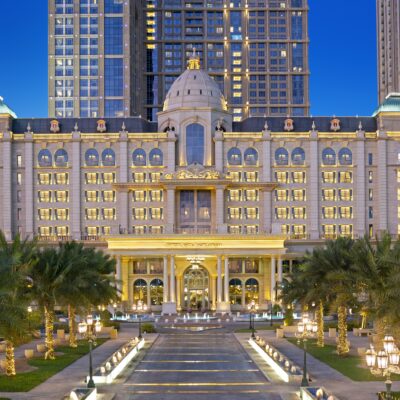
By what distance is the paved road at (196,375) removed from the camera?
45.9 metres

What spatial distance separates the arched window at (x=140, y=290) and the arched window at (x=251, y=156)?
26.4 metres

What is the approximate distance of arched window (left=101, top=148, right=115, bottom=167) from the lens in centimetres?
13762

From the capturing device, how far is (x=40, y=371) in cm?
5603

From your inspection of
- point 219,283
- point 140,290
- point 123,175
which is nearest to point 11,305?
point 219,283

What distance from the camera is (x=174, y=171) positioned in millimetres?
135625

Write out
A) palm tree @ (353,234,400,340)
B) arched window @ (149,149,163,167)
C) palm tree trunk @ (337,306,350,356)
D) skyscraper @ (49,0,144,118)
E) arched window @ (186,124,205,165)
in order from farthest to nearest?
skyscraper @ (49,0,144,118)
arched window @ (149,149,163,167)
arched window @ (186,124,205,165)
palm tree trunk @ (337,306,350,356)
palm tree @ (353,234,400,340)

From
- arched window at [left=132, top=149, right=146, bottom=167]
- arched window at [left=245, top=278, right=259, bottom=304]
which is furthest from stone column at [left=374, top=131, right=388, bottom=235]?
arched window at [left=132, top=149, right=146, bottom=167]

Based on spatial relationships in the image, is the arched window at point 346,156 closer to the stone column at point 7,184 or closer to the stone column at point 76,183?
the stone column at point 76,183

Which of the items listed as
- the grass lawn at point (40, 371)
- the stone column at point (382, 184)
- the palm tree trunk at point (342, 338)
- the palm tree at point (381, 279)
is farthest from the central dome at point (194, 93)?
the palm tree at point (381, 279)

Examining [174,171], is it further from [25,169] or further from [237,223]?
[25,169]

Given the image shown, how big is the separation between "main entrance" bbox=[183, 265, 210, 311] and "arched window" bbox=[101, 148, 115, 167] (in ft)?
73.8

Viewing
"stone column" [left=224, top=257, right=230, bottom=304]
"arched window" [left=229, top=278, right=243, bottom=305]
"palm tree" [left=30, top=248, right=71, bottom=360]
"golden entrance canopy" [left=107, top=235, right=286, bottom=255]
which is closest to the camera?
"palm tree" [left=30, top=248, right=71, bottom=360]

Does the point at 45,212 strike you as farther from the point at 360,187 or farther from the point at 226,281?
the point at 360,187

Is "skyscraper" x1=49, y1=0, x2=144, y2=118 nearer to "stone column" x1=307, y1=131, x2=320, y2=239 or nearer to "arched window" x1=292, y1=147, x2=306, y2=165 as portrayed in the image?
"arched window" x1=292, y1=147, x2=306, y2=165
